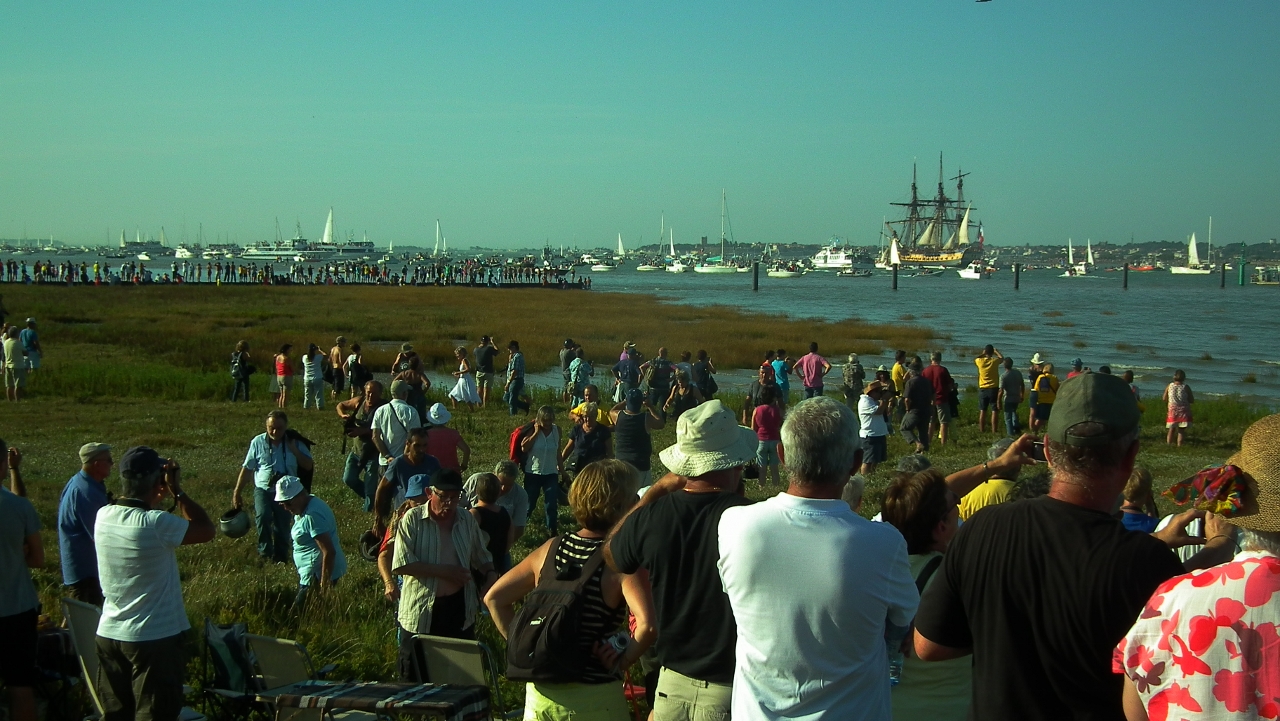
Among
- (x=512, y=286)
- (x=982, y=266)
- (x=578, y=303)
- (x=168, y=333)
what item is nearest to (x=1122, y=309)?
(x=578, y=303)

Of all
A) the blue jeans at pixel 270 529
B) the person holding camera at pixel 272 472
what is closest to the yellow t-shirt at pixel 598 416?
the person holding camera at pixel 272 472

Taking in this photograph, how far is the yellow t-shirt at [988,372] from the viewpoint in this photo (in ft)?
57.0

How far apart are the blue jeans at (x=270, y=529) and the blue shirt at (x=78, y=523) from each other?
2.69m

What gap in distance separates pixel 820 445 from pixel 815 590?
413mm

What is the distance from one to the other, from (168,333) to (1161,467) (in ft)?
103

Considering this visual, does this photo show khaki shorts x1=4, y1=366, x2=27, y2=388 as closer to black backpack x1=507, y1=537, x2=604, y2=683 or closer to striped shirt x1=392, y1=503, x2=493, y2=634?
striped shirt x1=392, y1=503, x2=493, y2=634

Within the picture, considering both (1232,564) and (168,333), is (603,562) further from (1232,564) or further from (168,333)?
(168,333)

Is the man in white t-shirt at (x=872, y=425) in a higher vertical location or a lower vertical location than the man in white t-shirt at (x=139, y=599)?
lower

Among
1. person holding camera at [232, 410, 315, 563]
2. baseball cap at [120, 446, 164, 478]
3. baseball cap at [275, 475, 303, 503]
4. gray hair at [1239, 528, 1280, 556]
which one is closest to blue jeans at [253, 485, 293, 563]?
person holding camera at [232, 410, 315, 563]

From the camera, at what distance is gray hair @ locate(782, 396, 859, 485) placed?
3021 millimetres

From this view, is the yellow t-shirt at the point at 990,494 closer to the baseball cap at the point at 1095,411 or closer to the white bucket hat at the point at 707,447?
the white bucket hat at the point at 707,447

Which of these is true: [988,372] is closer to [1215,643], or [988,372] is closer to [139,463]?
[139,463]

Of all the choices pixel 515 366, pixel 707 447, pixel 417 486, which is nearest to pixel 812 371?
pixel 515 366

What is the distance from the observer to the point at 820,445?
119 inches
